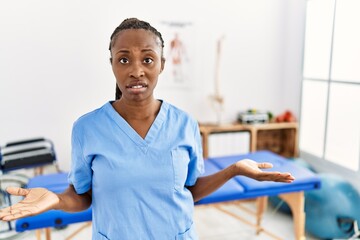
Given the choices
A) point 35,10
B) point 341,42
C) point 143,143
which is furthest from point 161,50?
point 35,10

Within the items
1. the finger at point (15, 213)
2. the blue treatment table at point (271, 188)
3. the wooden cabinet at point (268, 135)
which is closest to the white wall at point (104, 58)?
the wooden cabinet at point (268, 135)

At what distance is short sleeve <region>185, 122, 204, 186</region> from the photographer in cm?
88

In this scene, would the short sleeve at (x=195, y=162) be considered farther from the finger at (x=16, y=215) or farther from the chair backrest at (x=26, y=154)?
the chair backrest at (x=26, y=154)

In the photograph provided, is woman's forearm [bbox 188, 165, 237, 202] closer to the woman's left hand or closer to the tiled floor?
the woman's left hand

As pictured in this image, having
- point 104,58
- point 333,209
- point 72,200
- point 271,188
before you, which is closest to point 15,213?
point 72,200

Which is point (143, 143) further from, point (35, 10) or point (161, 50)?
point (35, 10)

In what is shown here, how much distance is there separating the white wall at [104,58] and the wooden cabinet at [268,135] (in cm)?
20

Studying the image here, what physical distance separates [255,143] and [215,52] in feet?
2.76

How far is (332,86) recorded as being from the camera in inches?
91.7

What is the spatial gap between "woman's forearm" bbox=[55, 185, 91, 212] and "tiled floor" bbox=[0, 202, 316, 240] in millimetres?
1417

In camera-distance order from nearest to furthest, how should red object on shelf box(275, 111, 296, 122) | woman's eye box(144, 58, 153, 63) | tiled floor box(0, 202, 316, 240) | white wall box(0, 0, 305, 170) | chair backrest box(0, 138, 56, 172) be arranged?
1. woman's eye box(144, 58, 153, 63)
2. white wall box(0, 0, 305, 170)
3. chair backrest box(0, 138, 56, 172)
4. tiled floor box(0, 202, 316, 240)
5. red object on shelf box(275, 111, 296, 122)

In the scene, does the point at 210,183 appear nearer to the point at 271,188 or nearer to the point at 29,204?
the point at 29,204

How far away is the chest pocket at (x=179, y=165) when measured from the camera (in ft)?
2.62

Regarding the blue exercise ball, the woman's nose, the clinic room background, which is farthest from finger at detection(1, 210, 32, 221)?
the blue exercise ball
